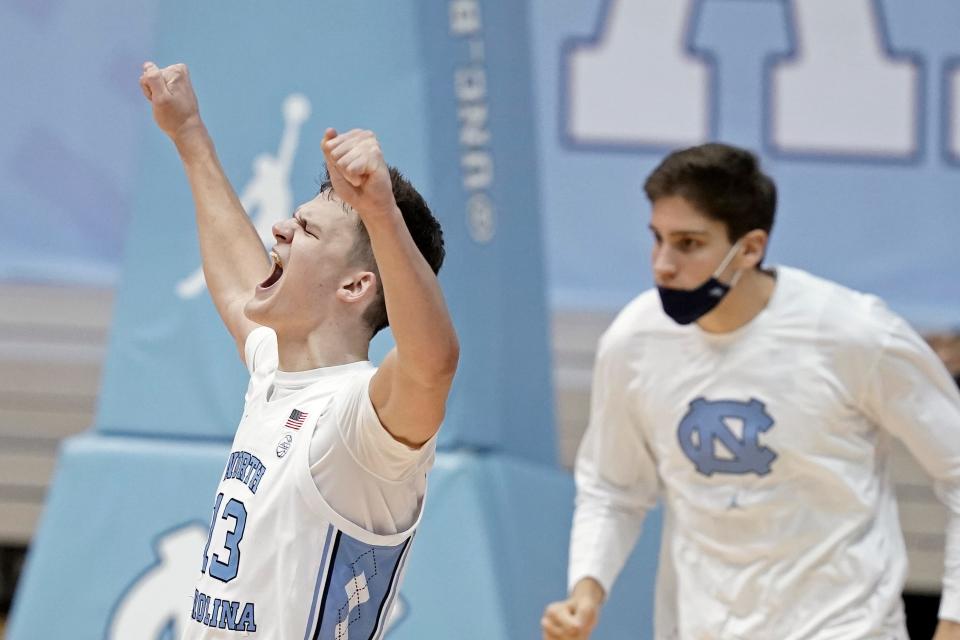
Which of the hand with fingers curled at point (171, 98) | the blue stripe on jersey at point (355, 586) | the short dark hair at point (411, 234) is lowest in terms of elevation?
the blue stripe on jersey at point (355, 586)

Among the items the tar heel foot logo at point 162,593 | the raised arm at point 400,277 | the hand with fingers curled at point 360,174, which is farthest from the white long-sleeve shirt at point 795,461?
the hand with fingers curled at point 360,174

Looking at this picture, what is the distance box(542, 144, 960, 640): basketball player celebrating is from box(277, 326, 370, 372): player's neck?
119cm

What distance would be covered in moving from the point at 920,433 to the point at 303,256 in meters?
1.78

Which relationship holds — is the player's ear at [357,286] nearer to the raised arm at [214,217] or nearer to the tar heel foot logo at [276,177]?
the raised arm at [214,217]

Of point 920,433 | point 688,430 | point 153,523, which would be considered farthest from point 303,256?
point 153,523

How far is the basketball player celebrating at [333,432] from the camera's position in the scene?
7.72 feet

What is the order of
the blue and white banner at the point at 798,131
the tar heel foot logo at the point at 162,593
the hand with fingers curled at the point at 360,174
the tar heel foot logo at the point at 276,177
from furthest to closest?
the blue and white banner at the point at 798,131 → the tar heel foot logo at the point at 276,177 → the tar heel foot logo at the point at 162,593 → the hand with fingers curled at the point at 360,174

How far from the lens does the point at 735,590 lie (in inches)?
151

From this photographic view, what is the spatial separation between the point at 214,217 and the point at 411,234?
1.97 feet

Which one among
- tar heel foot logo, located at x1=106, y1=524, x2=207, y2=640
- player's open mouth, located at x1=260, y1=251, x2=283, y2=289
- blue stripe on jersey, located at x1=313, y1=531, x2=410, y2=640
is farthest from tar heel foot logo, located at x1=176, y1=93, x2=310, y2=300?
blue stripe on jersey, located at x1=313, y1=531, x2=410, y2=640

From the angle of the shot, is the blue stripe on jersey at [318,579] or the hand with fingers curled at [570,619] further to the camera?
the hand with fingers curled at [570,619]

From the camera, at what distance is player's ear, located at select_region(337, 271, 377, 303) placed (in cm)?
277

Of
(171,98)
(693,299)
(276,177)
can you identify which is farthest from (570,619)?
(276,177)

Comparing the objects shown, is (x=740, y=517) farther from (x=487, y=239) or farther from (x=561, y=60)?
(x=561, y=60)
